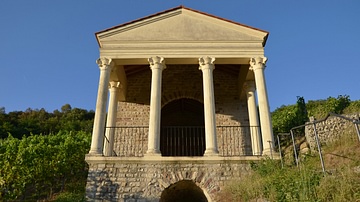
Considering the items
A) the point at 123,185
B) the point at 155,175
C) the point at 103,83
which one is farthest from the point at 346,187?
the point at 103,83

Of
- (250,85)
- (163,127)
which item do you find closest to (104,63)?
(163,127)

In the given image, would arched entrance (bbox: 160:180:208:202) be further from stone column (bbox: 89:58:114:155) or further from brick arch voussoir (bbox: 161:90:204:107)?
brick arch voussoir (bbox: 161:90:204:107)

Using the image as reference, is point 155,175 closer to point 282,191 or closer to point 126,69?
point 282,191

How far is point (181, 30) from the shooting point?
1213cm

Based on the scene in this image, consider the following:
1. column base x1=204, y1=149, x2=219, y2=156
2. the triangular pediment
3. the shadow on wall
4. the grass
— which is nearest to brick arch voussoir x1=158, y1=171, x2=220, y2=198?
the grass

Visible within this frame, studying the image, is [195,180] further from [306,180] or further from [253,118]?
[253,118]

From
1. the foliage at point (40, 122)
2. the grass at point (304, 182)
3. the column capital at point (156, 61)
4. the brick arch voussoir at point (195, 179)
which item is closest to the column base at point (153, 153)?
the brick arch voussoir at point (195, 179)

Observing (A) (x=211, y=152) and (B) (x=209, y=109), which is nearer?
(A) (x=211, y=152)

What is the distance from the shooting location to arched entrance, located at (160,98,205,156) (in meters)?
14.9

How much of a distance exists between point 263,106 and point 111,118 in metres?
6.02

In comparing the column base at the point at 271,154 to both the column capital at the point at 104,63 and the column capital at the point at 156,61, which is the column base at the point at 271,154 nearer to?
the column capital at the point at 156,61

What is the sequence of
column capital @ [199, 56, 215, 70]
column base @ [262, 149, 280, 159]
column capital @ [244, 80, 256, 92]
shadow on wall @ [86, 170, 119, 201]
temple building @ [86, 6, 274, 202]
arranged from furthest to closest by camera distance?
column capital @ [244, 80, 256, 92] → column capital @ [199, 56, 215, 70] → column base @ [262, 149, 280, 159] → temple building @ [86, 6, 274, 202] → shadow on wall @ [86, 170, 119, 201]

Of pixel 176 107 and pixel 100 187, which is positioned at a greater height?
pixel 176 107

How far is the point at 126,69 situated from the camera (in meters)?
14.0
